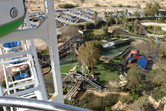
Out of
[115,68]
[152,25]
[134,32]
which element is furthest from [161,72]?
[152,25]

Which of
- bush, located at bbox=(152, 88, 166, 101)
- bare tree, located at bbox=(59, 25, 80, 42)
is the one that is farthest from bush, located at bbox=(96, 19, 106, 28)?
bush, located at bbox=(152, 88, 166, 101)

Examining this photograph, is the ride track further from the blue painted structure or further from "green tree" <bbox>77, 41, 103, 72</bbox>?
the blue painted structure

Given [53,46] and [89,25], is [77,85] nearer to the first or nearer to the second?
[53,46]

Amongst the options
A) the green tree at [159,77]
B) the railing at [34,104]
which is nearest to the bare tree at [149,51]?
the green tree at [159,77]

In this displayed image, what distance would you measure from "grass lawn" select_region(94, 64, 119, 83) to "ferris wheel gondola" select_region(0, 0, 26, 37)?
58.2ft

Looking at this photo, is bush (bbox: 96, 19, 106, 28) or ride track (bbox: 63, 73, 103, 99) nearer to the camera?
ride track (bbox: 63, 73, 103, 99)

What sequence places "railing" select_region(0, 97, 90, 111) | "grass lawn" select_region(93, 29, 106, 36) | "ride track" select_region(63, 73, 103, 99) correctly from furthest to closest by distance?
"grass lawn" select_region(93, 29, 106, 36), "ride track" select_region(63, 73, 103, 99), "railing" select_region(0, 97, 90, 111)

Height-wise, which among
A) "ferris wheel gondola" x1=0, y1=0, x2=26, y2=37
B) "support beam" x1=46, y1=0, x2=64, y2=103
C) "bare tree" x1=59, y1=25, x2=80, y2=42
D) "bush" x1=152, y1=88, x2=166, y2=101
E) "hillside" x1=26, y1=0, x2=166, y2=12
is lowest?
"bush" x1=152, y1=88, x2=166, y2=101

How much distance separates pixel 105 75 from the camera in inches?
915

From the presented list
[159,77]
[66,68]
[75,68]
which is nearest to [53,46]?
[159,77]

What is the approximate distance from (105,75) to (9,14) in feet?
63.4

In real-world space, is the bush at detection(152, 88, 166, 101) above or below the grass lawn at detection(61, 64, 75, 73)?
above

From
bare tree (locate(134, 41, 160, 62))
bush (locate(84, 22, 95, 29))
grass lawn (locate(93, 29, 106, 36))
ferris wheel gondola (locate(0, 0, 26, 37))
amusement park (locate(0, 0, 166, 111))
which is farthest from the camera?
bush (locate(84, 22, 95, 29))

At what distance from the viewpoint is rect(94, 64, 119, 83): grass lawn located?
22325mm
